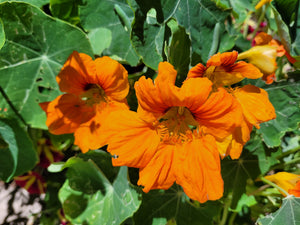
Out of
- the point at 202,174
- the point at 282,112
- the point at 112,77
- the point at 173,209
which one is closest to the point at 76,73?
the point at 112,77

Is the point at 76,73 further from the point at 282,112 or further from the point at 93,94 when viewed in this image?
the point at 282,112

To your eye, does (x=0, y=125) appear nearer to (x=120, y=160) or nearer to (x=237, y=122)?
(x=120, y=160)

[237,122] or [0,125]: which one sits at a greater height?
[237,122]

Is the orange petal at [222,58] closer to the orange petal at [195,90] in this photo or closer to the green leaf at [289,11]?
the orange petal at [195,90]

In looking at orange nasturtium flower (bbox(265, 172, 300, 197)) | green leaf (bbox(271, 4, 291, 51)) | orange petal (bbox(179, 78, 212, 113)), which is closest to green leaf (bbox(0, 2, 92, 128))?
orange petal (bbox(179, 78, 212, 113))

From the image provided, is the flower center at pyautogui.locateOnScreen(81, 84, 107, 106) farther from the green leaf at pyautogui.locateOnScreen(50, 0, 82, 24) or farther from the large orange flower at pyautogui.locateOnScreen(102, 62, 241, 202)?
the green leaf at pyautogui.locateOnScreen(50, 0, 82, 24)

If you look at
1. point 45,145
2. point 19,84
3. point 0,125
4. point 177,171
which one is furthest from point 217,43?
point 45,145
